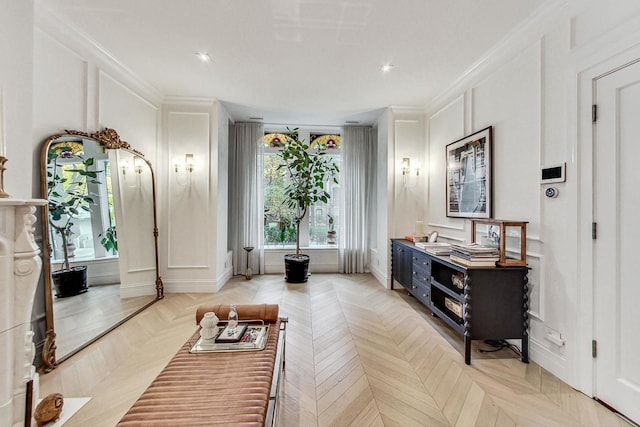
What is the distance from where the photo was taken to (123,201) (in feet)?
10.3

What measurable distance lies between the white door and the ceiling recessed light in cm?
341

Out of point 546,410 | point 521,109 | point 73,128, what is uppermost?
point 521,109

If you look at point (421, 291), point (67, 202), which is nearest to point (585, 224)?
point (421, 291)

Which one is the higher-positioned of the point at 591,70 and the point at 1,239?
the point at 591,70

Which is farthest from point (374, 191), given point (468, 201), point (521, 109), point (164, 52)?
point (164, 52)

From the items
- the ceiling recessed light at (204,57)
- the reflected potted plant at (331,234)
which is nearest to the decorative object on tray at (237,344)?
the ceiling recessed light at (204,57)

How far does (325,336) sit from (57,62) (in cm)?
357

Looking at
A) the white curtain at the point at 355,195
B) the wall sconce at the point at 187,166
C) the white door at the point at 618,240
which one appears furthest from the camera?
the white curtain at the point at 355,195

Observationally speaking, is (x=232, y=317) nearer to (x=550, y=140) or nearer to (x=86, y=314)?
(x=86, y=314)

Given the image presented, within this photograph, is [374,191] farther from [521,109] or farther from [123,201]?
[123,201]

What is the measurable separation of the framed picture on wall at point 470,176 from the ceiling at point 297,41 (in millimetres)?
868

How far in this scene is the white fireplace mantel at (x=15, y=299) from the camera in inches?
59.8

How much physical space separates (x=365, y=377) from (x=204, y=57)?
350 cm

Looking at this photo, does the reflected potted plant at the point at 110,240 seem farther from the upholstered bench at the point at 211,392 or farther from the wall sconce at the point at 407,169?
the wall sconce at the point at 407,169
